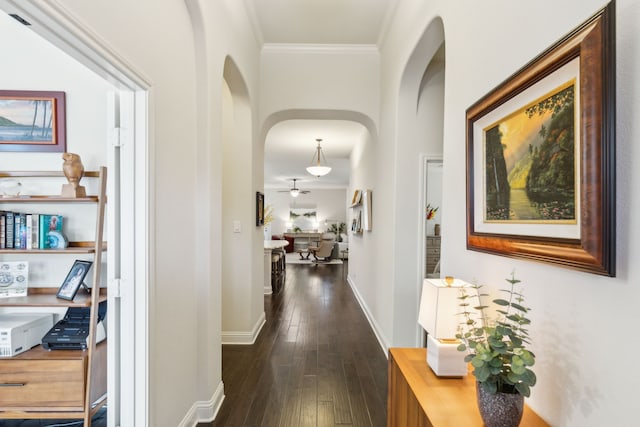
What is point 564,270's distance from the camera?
3.05ft

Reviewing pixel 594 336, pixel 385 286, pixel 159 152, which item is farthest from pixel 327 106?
pixel 594 336

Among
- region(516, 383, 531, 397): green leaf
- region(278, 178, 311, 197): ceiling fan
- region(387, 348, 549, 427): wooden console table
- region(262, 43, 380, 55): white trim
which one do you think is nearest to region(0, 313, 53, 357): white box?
region(387, 348, 549, 427): wooden console table

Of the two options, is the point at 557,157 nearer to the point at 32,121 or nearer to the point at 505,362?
the point at 505,362

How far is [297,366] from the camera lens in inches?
114

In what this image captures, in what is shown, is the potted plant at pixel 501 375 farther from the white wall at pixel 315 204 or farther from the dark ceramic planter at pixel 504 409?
the white wall at pixel 315 204

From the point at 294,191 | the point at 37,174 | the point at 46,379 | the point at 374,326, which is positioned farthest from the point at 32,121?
the point at 294,191

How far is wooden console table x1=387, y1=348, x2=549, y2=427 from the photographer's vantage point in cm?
105

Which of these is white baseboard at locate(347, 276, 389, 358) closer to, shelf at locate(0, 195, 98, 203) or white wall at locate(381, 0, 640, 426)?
white wall at locate(381, 0, 640, 426)

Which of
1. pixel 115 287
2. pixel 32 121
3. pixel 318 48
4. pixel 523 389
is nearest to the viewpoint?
pixel 523 389

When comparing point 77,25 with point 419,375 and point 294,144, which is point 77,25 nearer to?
point 419,375

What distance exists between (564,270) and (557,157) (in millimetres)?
346

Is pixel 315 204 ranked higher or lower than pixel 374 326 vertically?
higher

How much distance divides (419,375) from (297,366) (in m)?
1.83

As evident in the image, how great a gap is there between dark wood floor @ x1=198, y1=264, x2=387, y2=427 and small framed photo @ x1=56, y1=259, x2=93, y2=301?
123 cm
